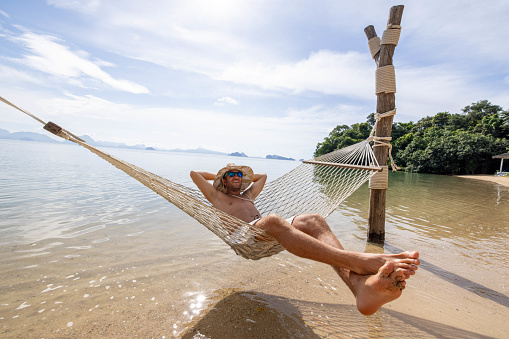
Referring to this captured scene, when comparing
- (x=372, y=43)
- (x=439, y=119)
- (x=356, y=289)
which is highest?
(x=439, y=119)

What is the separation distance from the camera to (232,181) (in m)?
2.13

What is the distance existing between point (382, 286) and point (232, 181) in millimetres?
1336

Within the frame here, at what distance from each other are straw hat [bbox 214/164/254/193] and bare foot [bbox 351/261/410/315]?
1265 mm

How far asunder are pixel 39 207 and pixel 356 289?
17.8 ft

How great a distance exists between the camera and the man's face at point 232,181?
6.95 feet

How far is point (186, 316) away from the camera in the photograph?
1.66 metres

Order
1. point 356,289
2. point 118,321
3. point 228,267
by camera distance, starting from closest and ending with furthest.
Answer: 1. point 356,289
2. point 118,321
3. point 228,267

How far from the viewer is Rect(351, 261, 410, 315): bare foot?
1014mm

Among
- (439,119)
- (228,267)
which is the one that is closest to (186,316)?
(228,267)

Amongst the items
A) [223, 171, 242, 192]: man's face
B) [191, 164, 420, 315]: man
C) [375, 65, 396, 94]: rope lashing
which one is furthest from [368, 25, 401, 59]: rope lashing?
[191, 164, 420, 315]: man

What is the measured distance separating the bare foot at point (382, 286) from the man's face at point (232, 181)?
123 cm

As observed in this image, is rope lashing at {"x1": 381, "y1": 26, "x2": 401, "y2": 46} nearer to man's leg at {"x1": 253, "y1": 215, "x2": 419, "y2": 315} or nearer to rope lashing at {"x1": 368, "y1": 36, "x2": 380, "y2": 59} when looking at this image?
rope lashing at {"x1": 368, "y1": 36, "x2": 380, "y2": 59}

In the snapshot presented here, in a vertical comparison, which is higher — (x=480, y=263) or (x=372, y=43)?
(x=372, y=43)

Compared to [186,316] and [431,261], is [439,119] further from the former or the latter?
[186,316]
